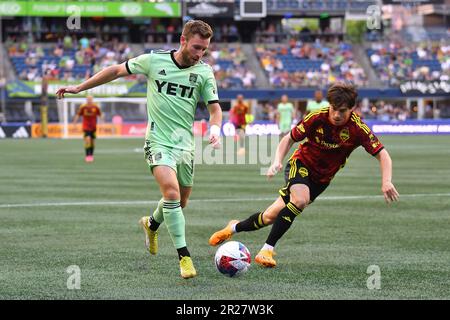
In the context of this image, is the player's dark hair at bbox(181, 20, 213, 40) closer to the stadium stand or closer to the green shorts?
the green shorts

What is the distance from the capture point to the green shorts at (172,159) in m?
8.58

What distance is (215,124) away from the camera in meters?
8.79

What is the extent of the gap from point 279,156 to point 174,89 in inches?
50.5

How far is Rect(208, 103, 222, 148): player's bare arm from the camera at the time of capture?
8469 millimetres

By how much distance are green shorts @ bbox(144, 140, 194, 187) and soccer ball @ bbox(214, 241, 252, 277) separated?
960 millimetres

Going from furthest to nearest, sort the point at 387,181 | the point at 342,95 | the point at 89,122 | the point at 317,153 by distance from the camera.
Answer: the point at 89,122 → the point at 317,153 → the point at 342,95 → the point at 387,181

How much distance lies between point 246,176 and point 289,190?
43.8 ft

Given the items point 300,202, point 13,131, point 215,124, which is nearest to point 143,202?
point 300,202

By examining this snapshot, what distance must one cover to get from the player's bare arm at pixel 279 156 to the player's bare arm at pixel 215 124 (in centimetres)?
61

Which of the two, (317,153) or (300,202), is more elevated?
(317,153)

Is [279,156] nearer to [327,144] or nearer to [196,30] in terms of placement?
[327,144]

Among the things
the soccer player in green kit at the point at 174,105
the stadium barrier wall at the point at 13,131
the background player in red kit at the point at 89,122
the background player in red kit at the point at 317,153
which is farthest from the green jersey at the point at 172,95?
the stadium barrier wall at the point at 13,131

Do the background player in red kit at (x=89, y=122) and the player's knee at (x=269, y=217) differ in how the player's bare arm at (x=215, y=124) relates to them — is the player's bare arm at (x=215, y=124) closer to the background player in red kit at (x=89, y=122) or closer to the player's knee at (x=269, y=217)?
the player's knee at (x=269, y=217)

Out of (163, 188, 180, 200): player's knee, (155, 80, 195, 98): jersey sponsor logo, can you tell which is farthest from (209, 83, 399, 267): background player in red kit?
(155, 80, 195, 98): jersey sponsor logo
